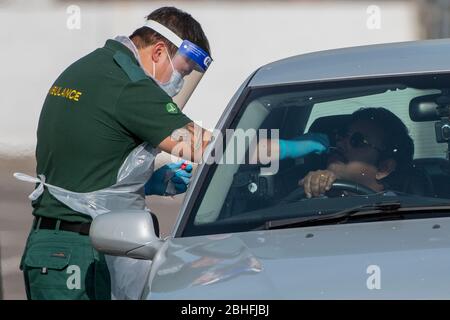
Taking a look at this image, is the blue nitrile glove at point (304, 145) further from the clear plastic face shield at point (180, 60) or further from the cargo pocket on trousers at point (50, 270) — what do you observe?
the cargo pocket on trousers at point (50, 270)

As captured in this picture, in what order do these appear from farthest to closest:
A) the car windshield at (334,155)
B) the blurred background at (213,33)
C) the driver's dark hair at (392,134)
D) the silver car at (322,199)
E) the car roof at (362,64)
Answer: the blurred background at (213,33) < the car roof at (362,64) < the driver's dark hair at (392,134) < the car windshield at (334,155) < the silver car at (322,199)

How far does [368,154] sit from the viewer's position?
190 inches

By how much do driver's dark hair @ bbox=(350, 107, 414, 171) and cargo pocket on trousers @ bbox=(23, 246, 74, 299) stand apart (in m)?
1.29

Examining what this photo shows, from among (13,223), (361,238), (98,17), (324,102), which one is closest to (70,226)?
(324,102)

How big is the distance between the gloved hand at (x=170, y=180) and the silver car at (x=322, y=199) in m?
0.87

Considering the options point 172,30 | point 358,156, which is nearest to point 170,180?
point 172,30

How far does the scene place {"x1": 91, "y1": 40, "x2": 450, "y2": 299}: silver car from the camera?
3.83 metres

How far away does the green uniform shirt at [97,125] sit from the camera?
17.7ft

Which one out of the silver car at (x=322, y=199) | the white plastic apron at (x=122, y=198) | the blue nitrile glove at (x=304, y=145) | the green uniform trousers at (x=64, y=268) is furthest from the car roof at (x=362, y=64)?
the green uniform trousers at (x=64, y=268)

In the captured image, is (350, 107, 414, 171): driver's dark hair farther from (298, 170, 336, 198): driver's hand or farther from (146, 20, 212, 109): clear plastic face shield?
(146, 20, 212, 109): clear plastic face shield

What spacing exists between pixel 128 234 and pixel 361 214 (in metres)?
0.77

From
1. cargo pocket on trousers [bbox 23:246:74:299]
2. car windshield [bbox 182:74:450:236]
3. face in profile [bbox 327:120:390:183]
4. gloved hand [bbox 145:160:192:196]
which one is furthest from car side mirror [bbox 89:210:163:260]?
gloved hand [bbox 145:160:192:196]

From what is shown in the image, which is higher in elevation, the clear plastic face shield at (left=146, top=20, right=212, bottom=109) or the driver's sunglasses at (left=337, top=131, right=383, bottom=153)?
the clear plastic face shield at (left=146, top=20, right=212, bottom=109)

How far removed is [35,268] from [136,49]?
1.03 metres
